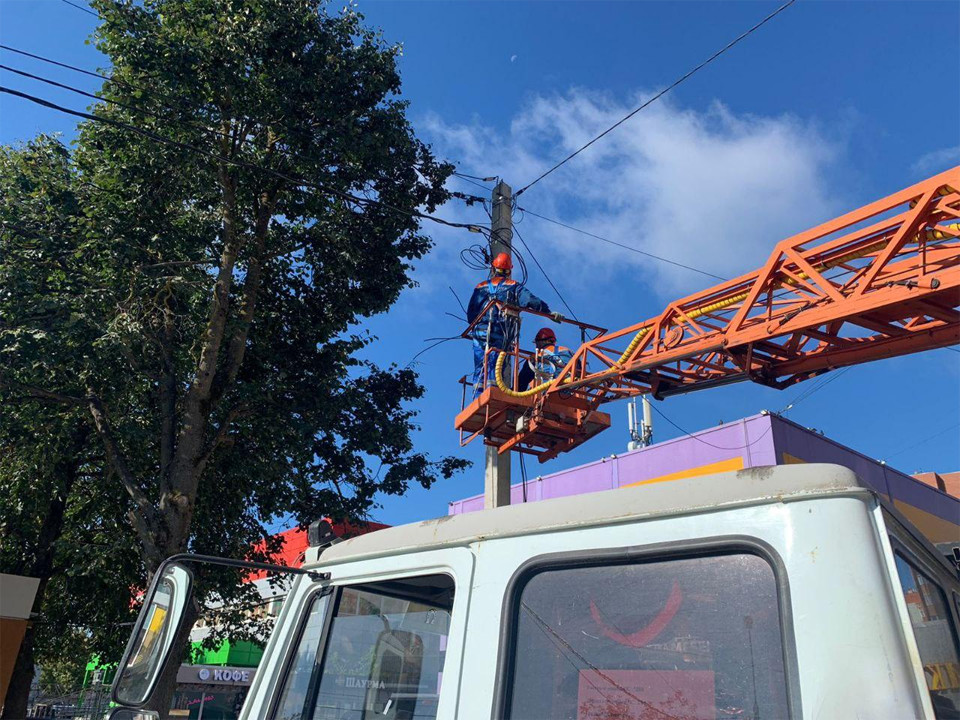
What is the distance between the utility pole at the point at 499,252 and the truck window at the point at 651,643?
653 centimetres

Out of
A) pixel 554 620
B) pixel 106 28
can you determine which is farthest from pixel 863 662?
pixel 106 28

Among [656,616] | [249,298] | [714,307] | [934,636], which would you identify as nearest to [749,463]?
[714,307]

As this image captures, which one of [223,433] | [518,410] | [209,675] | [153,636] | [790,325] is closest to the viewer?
[153,636]

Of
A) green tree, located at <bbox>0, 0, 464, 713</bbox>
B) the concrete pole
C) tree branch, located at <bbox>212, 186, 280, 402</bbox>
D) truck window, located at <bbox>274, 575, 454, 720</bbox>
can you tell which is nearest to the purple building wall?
the concrete pole

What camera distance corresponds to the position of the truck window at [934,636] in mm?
1797

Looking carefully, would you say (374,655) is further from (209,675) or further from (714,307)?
(209,675)

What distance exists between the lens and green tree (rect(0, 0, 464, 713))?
1016 centimetres

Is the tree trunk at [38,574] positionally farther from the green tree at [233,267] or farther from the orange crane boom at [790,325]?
the orange crane boom at [790,325]

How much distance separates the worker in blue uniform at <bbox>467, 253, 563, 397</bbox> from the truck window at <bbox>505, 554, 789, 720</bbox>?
7091 millimetres

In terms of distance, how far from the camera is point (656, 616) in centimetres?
187

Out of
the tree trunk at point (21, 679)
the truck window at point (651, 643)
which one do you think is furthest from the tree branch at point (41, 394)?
the truck window at point (651, 643)

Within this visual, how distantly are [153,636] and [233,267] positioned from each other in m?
9.87

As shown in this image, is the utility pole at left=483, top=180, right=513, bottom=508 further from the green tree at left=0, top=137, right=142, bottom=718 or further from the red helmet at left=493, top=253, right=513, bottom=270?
the green tree at left=0, top=137, right=142, bottom=718

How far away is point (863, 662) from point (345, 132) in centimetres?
1059
